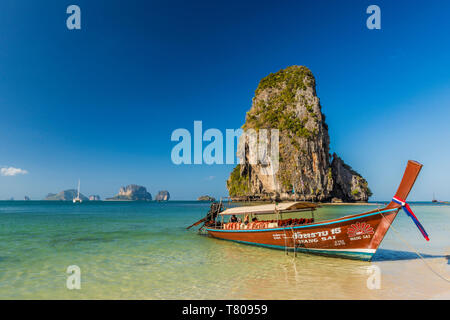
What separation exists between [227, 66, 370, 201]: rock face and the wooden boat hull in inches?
2531

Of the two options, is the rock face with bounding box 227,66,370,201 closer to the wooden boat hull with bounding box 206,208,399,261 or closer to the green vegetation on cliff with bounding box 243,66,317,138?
the green vegetation on cliff with bounding box 243,66,317,138

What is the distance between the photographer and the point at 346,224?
1072cm

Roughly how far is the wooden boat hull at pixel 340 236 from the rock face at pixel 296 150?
6428 centimetres

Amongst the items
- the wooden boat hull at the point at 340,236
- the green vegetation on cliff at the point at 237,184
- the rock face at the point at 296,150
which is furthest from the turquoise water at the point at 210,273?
the green vegetation on cliff at the point at 237,184

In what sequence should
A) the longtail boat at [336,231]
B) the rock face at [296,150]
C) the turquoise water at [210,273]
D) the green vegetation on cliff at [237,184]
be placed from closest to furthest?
the turquoise water at [210,273] → the longtail boat at [336,231] → the rock face at [296,150] → the green vegetation on cliff at [237,184]

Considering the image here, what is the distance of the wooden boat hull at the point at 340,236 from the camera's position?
10.1 m

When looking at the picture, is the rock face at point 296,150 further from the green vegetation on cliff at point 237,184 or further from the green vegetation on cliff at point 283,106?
the green vegetation on cliff at point 237,184

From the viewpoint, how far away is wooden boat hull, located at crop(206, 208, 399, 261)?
1011cm

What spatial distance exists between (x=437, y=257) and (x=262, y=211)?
8934 millimetres

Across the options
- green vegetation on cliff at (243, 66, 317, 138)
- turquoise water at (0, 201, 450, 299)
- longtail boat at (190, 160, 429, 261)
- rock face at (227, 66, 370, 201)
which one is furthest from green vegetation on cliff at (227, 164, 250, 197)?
turquoise water at (0, 201, 450, 299)

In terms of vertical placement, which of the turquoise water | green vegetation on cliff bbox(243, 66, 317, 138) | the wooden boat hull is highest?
green vegetation on cliff bbox(243, 66, 317, 138)

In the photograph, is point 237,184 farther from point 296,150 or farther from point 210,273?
point 210,273

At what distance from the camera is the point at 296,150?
3317 inches
